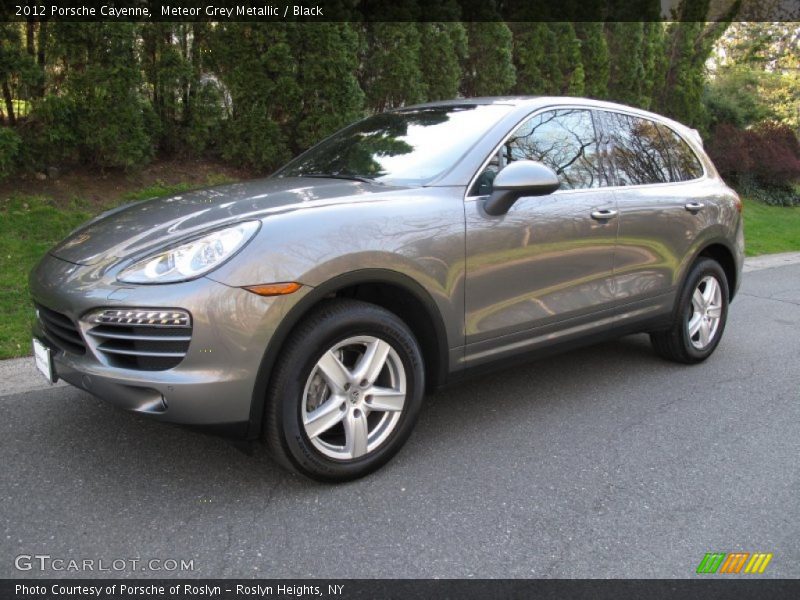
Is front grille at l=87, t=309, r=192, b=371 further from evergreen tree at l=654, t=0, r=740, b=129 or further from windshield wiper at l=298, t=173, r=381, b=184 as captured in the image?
evergreen tree at l=654, t=0, r=740, b=129

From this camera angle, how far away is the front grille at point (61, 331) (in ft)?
9.01

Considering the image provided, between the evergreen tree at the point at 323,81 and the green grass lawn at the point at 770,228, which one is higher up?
the evergreen tree at the point at 323,81

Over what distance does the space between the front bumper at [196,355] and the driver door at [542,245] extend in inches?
40.5

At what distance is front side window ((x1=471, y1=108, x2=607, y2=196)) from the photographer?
360 cm

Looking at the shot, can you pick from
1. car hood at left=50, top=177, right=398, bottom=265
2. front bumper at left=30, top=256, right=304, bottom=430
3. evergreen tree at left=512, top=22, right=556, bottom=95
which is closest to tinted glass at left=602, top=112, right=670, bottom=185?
car hood at left=50, top=177, right=398, bottom=265

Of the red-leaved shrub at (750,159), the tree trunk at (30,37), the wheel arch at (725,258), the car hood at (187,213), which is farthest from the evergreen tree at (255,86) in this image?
the red-leaved shrub at (750,159)

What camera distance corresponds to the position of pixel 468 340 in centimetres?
333

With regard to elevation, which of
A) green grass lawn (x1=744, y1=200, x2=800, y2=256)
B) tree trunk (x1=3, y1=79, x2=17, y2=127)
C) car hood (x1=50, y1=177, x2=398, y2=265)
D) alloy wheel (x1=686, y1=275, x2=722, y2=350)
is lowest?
green grass lawn (x1=744, y1=200, x2=800, y2=256)

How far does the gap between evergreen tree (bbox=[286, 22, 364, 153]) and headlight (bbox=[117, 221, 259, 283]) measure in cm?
601

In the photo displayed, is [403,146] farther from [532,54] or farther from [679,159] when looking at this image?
[532,54]

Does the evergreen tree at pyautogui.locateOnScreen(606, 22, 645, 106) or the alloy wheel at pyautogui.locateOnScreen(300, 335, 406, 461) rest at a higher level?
the evergreen tree at pyautogui.locateOnScreen(606, 22, 645, 106)

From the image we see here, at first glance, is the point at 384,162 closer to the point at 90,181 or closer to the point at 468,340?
the point at 468,340

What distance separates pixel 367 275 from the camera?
9.59ft
